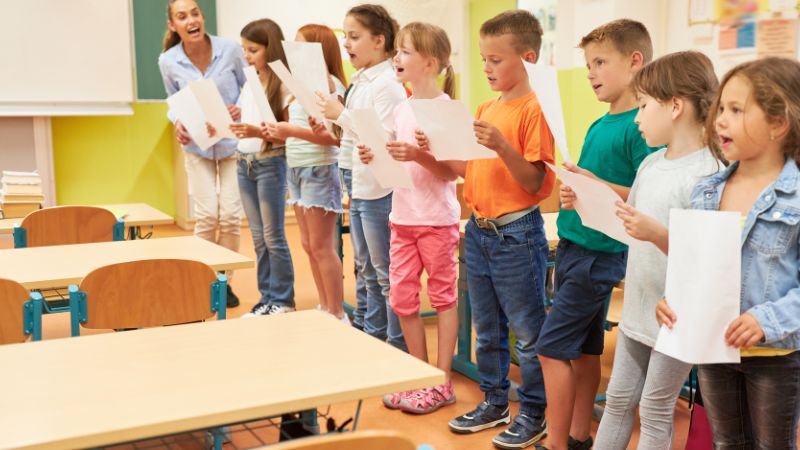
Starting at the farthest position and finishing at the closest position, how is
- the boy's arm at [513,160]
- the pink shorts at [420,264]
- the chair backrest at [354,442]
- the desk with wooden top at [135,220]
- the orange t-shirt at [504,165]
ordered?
the desk with wooden top at [135,220]
the pink shorts at [420,264]
the orange t-shirt at [504,165]
the boy's arm at [513,160]
the chair backrest at [354,442]

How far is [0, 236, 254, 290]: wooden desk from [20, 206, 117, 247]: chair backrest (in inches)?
20.1

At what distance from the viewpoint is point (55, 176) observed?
23.1ft

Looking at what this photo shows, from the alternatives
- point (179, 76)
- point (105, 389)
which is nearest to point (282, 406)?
point (105, 389)

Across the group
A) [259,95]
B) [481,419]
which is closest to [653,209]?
[481,419]

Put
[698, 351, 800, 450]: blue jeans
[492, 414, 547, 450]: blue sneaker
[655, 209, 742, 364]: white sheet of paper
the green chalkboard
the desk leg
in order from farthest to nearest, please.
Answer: the green chalkboard
the desk leg
[492, 414, 547, 450]: blue sneaker
[698, 351, 800, 450]: blue jeans
[655, 209, 742, 364]: white sheet of paper

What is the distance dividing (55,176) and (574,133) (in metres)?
4.44

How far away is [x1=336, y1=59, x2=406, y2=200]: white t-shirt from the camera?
3.08 m

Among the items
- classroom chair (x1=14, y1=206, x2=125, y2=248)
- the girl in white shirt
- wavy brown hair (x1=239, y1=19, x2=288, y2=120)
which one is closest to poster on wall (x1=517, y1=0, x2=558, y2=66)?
wavy brown hair (x1=239, y1=19, x2=288, y2=120)

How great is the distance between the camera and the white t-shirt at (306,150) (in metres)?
3.69

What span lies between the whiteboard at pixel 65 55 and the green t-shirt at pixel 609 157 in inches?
221

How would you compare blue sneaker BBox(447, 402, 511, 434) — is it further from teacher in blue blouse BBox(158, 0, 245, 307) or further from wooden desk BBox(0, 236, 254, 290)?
teacher in blue blouse BBox(158, 0, 245, 307)

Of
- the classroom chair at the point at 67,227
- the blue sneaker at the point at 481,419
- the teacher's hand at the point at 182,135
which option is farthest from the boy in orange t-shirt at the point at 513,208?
the teacher's hand at the point at 182,135

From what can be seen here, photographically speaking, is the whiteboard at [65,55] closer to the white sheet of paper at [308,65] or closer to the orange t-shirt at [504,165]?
the white sheet of paper at [308,65]

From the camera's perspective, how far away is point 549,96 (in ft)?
6.49
